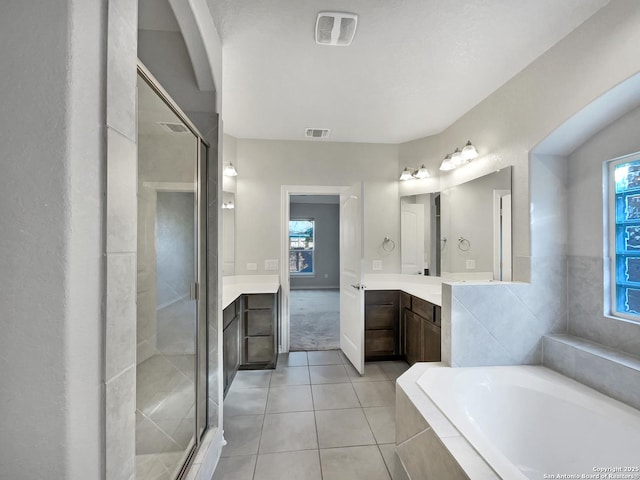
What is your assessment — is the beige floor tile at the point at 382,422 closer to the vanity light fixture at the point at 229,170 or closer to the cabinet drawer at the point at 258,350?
the cabinet drawer at the point at 258,350

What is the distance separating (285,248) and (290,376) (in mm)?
1435

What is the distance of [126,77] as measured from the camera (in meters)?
0.71

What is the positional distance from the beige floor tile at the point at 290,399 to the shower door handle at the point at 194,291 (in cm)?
122

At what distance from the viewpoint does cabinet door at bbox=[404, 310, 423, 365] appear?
2.85 metres

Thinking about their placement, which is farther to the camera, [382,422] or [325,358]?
[325,358]

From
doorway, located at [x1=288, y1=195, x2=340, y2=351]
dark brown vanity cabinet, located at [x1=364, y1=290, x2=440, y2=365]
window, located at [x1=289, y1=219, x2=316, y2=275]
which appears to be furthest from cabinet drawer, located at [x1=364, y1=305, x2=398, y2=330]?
window, located at [x1=289, y1=219, x2=316, y2=275]

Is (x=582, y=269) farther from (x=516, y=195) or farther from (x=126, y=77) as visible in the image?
(x=126, y=77)

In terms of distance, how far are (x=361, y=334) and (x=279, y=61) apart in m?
2.44

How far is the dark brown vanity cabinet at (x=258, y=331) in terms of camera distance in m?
3.09

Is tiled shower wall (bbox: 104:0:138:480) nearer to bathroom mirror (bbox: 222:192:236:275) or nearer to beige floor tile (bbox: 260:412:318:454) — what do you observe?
beige floor tile (bbox: 260:412:318:454)

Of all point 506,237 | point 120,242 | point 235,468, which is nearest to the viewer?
point 120,242

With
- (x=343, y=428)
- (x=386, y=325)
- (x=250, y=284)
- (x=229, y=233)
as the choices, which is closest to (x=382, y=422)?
(x=343, y=428)

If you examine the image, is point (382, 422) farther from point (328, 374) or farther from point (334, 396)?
point (328, 374)

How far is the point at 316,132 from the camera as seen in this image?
3441 mm
